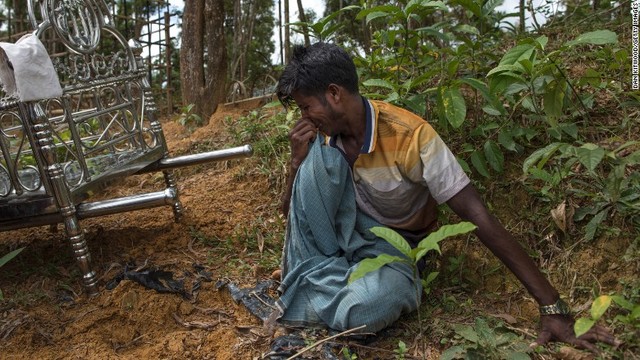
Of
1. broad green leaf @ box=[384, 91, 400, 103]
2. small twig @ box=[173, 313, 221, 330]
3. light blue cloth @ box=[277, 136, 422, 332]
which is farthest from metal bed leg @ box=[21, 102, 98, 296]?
A: broad green leaf @ box=[384, 91, 400, 103]

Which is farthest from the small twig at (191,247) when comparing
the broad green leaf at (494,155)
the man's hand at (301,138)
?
the broad green leaf at (494,155)

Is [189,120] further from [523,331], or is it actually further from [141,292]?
[523,331]

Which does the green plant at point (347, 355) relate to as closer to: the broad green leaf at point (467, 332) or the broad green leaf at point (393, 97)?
the broad green leaf at point (467, 332)

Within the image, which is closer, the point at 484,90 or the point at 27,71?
the point at 27,71

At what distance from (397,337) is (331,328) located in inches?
9.9

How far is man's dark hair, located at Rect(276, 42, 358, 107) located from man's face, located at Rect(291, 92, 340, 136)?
22 mm

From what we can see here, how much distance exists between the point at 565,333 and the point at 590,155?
60 centimetres

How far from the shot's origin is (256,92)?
314 inches

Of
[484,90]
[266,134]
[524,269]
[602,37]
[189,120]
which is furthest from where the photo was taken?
[189,120]

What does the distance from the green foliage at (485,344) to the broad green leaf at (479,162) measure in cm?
80

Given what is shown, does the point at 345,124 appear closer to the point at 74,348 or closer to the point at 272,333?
the point at 272,333

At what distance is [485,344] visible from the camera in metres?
1.78

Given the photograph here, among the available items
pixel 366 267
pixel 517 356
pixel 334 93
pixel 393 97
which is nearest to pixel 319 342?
pixel 366 267

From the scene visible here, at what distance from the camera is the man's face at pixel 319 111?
2.07m
